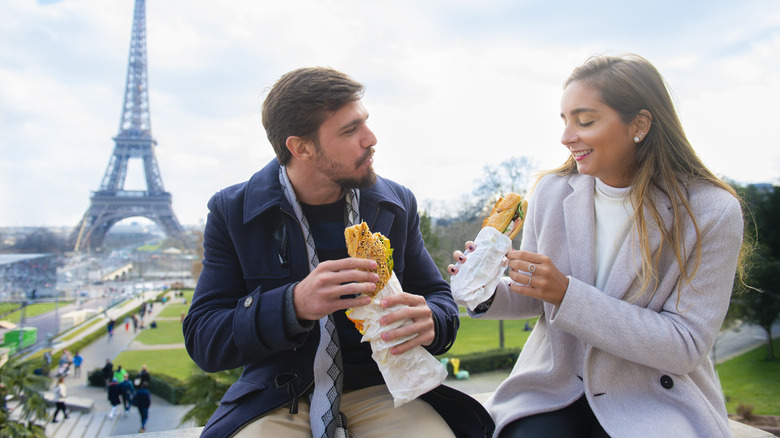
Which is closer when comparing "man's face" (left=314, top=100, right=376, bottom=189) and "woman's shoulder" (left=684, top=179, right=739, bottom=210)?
"woman's shoulder" (left=684, top=179, right=739, bottom=210)

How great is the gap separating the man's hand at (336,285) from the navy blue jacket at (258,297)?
6.9 inches

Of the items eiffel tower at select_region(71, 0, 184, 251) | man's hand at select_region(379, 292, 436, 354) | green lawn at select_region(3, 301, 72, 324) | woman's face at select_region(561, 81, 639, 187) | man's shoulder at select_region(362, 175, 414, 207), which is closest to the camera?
man's hand at select_region(379, 292, 436, 354)

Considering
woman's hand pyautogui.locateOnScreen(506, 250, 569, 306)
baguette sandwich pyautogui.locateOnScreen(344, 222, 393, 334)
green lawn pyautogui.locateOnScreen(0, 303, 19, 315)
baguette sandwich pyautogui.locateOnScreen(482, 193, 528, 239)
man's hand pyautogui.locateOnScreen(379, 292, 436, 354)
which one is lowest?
green lawn pyautogui.locateOnScreen(0, 303, 19, 315)

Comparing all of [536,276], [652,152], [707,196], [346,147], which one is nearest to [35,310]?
[346,147]

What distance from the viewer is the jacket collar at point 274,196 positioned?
2.19 metres

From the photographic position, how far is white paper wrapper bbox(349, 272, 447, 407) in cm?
185

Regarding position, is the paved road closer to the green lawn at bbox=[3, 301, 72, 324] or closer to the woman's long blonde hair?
the green lawn at bbox=[3, 301, 72, 324]

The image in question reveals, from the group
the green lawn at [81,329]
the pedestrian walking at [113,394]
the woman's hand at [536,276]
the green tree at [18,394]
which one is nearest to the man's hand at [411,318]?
the woman's hand at [536,276]

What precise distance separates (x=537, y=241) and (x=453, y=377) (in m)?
15.3

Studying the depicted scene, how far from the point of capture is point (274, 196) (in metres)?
2.21

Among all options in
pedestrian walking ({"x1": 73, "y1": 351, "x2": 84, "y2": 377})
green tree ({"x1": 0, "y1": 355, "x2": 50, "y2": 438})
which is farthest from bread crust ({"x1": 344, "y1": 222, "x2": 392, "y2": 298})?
pedestrian walking ({"x1": 73, "y1": 351, "x2": 84, "y2": 377})

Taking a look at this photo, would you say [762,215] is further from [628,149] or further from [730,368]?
[628,149]

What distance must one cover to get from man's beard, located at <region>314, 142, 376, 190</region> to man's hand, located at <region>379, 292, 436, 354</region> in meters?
0.59

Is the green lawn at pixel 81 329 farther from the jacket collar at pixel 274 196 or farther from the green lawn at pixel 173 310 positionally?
the jacket collar at pixel 274 196
